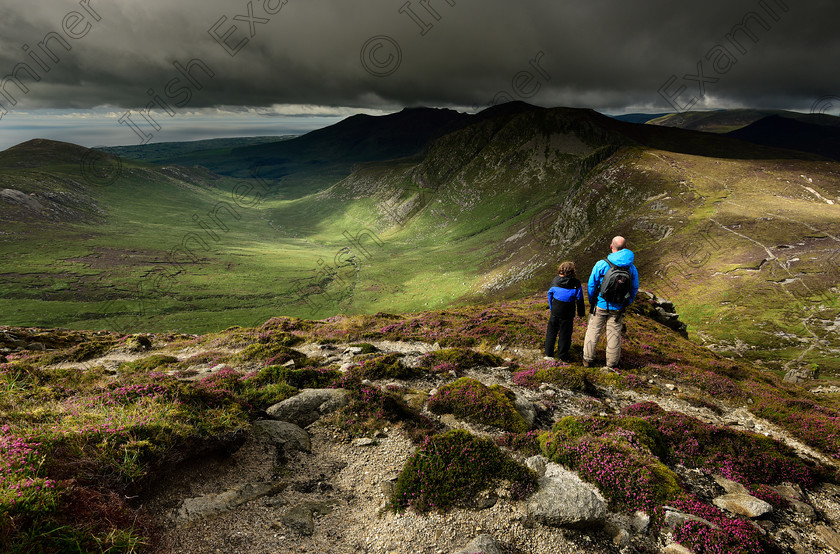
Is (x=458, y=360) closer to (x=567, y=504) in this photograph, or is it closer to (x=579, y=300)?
(x=579, y=300)

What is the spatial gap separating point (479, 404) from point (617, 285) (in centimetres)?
865

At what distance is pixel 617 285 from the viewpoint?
15742 mm

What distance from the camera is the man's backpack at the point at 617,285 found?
15.7 meters

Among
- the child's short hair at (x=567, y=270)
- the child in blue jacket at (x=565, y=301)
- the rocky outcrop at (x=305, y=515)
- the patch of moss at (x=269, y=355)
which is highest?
the child's short hair at (x=567, y=270)


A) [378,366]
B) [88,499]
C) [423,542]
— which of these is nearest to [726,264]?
[378,366]

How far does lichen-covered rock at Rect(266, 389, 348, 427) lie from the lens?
11570mm

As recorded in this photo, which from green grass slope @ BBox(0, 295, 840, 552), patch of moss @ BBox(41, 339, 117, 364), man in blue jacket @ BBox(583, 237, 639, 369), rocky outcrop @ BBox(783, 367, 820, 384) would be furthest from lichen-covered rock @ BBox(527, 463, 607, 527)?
patch of moss @ BBox(41, 339, 117, 364)

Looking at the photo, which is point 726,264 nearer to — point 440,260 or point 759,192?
point 759,192

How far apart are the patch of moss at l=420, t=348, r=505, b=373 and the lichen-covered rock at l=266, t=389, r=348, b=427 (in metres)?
6.62

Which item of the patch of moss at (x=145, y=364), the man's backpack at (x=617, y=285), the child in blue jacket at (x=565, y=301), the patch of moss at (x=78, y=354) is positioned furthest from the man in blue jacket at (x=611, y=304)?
the patch of moss at (x=78, y=354)

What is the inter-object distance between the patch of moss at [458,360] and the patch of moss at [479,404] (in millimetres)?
4560

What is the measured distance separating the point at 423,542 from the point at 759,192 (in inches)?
5072

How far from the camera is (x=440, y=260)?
179000 mm

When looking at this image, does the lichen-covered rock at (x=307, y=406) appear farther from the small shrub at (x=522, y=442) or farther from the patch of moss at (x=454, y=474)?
Result: the small shrub at (x=522, y=442)
